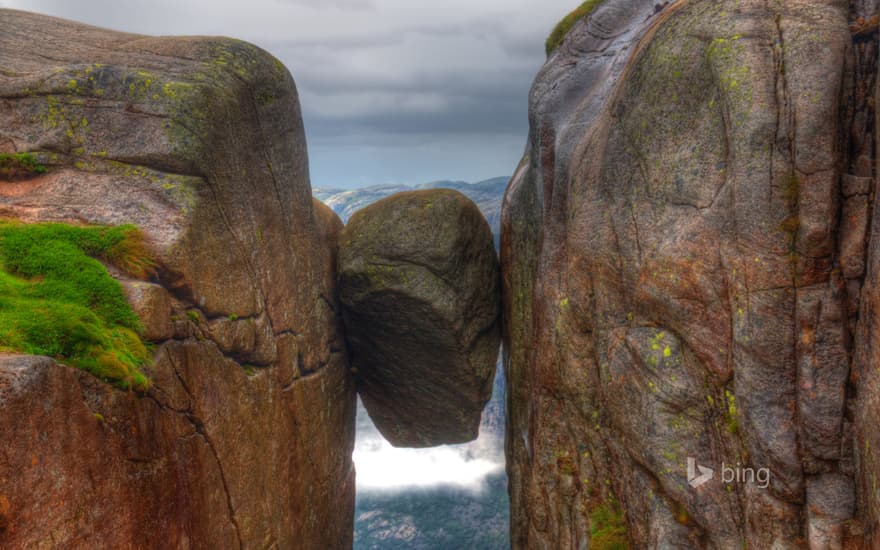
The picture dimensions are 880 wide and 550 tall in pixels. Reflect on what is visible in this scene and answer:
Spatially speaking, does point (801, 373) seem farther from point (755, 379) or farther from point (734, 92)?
point (734, 92)

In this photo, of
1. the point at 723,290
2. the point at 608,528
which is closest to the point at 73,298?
the point at 723,290

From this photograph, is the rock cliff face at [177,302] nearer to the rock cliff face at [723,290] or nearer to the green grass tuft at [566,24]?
the rock cliff face at [723,290]

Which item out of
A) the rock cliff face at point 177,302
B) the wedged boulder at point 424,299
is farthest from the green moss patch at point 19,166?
the wedged boulder at point 424,299

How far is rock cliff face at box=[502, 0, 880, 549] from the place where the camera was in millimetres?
8570

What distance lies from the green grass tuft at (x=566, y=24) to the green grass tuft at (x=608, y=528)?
13476 mm

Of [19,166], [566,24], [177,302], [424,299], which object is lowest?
[424,299]

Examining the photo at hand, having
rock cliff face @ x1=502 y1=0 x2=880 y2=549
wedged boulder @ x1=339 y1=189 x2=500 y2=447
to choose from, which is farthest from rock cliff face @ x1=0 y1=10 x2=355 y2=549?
rock cliff face @ x1=502 y1=0 x2=880 y2=549

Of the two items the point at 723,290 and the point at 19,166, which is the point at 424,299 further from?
the point at 19,166

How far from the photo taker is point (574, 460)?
539 inches

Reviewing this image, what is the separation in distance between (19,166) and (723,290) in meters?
14.2

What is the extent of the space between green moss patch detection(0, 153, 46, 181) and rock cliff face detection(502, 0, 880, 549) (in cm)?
1191

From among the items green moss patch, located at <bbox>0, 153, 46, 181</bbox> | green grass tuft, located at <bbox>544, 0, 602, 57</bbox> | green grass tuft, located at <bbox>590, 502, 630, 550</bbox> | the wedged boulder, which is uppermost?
green grass tuft, located at <bbox>544, 0, 602, 57</bbox>

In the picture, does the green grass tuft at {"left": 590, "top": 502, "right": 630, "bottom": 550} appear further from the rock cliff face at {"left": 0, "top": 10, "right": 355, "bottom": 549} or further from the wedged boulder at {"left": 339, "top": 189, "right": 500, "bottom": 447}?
the rock cliff face at {"left": 0, "top": 10, "right": 355, "bottom": 549}

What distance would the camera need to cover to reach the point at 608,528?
40.4 ft
